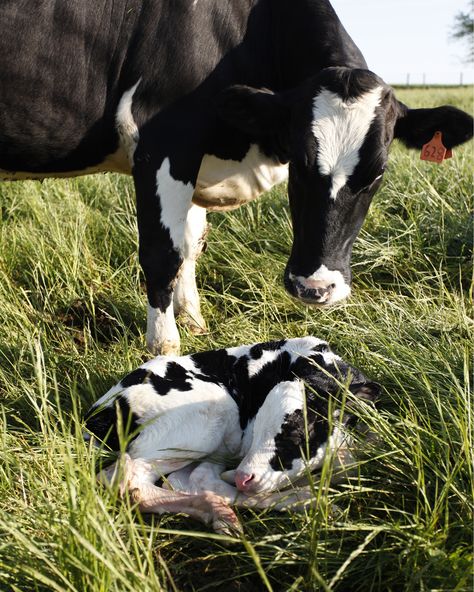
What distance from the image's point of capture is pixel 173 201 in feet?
12.0

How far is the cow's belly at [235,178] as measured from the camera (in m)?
3.97

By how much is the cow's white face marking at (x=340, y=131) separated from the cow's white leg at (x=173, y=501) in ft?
4.89

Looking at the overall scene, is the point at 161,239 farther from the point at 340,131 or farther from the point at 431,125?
the point at 431,125

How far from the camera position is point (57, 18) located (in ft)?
11.5

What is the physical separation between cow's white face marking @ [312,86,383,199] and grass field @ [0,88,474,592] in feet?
2.52

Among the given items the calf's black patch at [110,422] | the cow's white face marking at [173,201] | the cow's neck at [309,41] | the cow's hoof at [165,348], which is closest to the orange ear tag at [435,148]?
the cow's neck at [309,41]

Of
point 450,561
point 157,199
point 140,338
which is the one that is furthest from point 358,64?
point 450,561

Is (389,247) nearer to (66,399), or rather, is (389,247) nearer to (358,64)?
(358,64)

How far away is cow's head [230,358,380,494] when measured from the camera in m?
2.56

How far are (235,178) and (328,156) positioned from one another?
0.90 m

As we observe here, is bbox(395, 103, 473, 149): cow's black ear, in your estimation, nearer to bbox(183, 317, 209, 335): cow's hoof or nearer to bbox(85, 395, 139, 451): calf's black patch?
bbox(183, 317, 209, 335): cow's hoof

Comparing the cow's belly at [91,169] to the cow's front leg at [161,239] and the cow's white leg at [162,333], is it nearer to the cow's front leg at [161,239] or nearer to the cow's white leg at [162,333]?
the cow's front leg at [161,239]

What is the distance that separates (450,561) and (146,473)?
3.66 feet

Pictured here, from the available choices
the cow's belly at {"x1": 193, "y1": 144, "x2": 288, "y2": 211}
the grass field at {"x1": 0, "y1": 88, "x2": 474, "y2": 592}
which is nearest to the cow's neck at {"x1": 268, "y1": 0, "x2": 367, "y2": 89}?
the cow's belly at {"x1": 193, "y1": 144, "x2": 288, "y2": 211}
